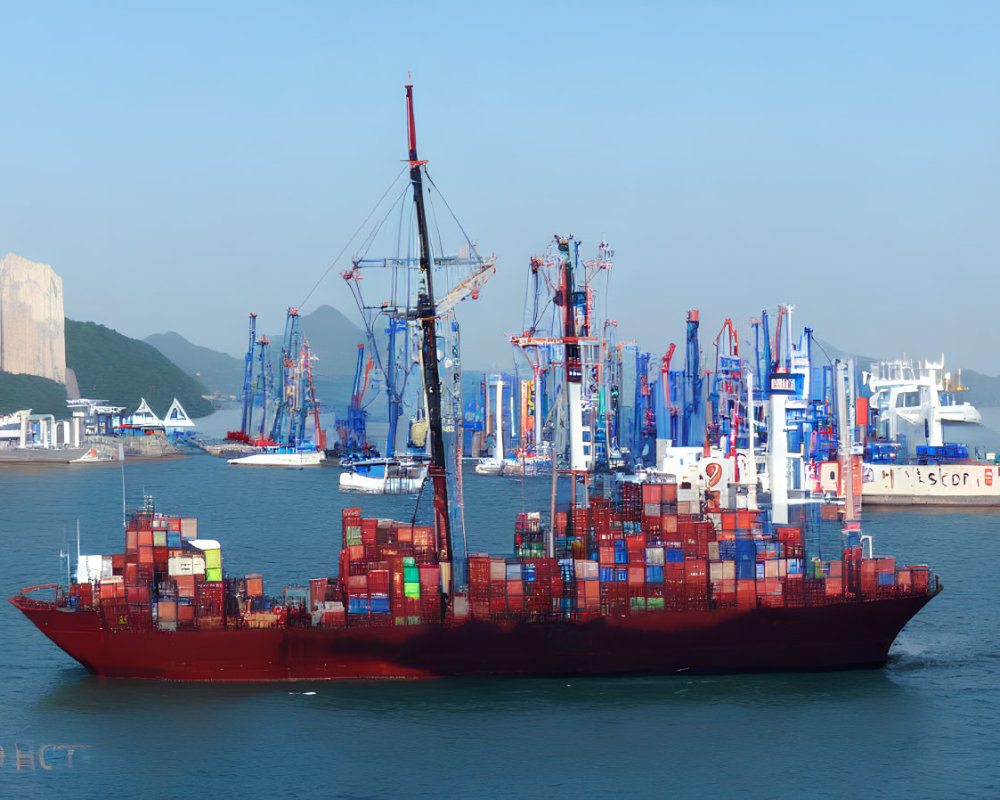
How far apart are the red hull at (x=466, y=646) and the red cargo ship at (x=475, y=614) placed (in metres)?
0.04

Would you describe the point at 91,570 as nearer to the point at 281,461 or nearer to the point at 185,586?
the point at 185,586

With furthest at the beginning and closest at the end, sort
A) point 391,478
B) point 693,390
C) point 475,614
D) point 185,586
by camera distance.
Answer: point 693,390
point 391,478
point 475,614
point 185,586

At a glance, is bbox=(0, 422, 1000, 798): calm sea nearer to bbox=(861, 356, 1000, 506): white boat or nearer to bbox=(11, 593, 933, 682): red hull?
bbox=(11, 593, 933, 682): red hull

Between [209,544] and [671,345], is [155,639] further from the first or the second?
[671,345]

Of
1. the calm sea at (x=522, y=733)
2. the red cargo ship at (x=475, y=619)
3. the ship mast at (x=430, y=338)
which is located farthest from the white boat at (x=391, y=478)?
the red cargo ship at (x=475, y=619)


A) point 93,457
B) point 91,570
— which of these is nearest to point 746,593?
point 91,570

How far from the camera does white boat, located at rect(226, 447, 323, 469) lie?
461 feet

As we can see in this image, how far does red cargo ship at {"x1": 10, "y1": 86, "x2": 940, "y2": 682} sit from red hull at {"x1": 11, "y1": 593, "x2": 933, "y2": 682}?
0.14ft

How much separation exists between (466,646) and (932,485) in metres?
62.0

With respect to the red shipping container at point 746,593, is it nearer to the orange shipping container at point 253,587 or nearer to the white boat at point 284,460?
the orange shipping container at point 253,587

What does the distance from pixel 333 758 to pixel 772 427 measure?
32341 millimetres

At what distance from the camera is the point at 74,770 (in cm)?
3106

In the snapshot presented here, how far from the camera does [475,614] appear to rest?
123ft

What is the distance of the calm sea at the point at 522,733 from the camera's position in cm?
3030
